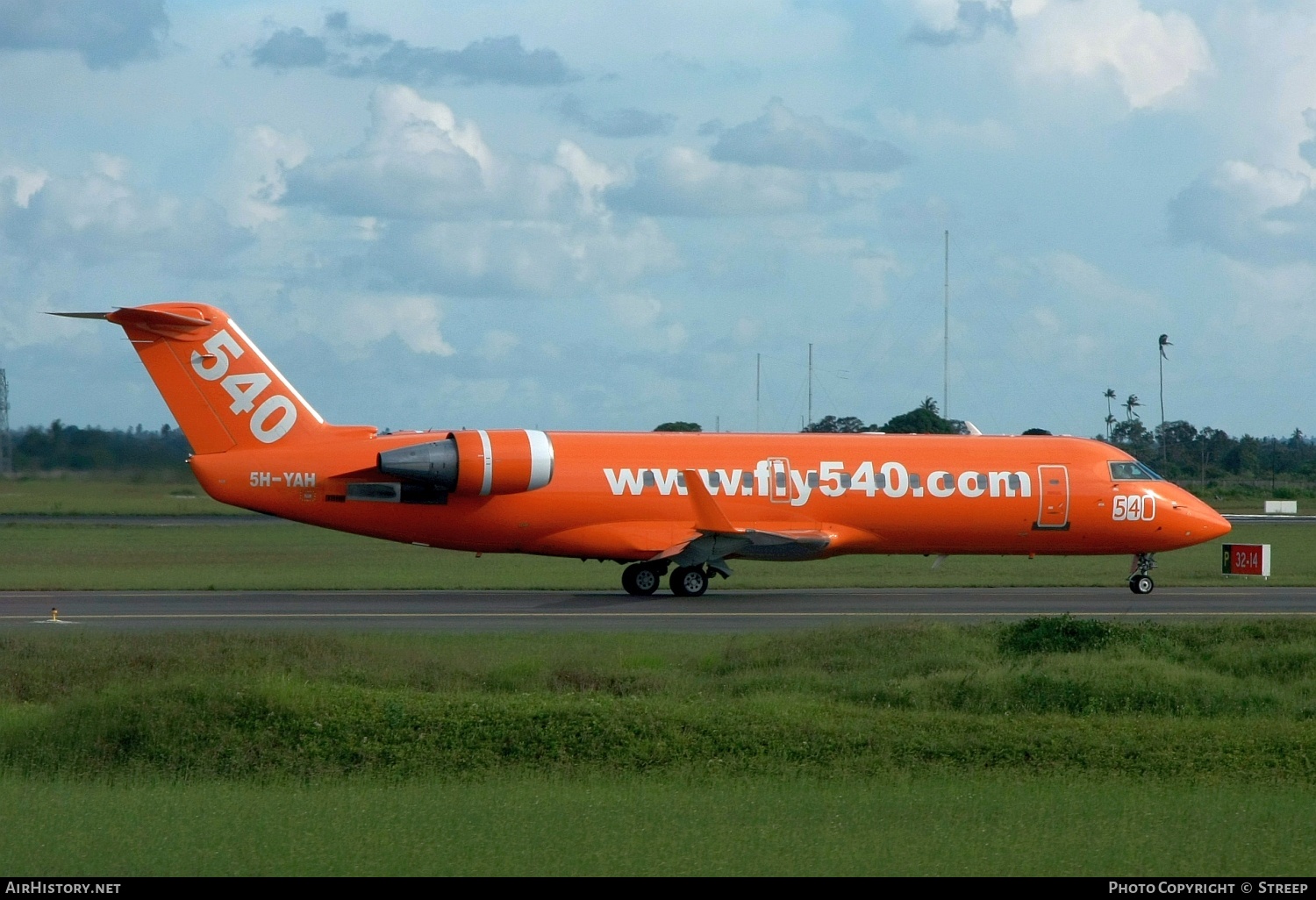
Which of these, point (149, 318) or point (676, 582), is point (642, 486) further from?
point (149, 318)

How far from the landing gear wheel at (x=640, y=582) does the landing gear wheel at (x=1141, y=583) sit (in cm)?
1125

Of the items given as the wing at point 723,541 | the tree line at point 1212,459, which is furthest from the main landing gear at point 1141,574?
the tree line at point 1212,459

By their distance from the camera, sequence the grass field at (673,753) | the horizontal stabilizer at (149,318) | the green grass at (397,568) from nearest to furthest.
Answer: the grass field at (673,753) < the horizontal stabilizer at (149,318) < the green grass at (397,568)

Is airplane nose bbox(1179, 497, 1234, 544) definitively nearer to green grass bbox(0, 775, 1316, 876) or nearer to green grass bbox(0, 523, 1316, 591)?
green grass bbox(0, 523, 1316, 591)

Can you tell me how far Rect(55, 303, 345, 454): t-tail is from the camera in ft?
99.9

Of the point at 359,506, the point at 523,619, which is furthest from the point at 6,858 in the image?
the point at 359,506

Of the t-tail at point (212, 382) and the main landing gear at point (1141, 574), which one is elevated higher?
the t-tail at point (212, 382)

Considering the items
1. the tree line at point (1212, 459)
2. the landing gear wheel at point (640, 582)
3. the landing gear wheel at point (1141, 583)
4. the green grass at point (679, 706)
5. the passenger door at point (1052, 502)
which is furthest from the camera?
the tree line at point (1212, 459)

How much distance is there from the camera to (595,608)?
29328 millimetres

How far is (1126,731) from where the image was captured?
585 inches

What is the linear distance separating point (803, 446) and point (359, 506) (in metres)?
10.2

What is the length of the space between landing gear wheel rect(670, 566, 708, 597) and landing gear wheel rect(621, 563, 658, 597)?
0.54 m

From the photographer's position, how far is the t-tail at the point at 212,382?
1199 inches

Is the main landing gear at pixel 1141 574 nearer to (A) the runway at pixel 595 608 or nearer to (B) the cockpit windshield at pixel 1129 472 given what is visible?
(A) the runway at pixel 595 608
